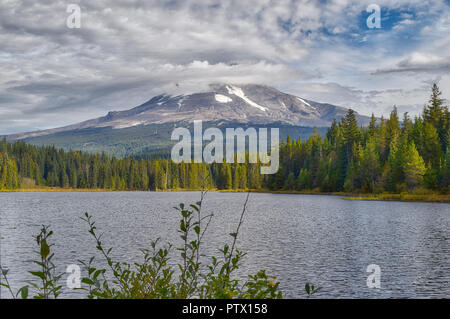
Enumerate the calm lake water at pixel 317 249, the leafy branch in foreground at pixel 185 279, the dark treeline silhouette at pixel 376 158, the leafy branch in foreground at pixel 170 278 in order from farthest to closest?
the dark treeline silhouette at pixel 376 158
the calm lake water at pixel 317 249
the leafy branch in foreground at pixel 185 279
the leafy branch in foreground at pixel 170 278

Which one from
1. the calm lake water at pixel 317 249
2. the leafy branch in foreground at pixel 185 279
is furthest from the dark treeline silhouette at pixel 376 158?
the leafy branch in foreground at pixel 185 279

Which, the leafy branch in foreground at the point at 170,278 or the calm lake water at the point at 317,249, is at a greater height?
the leafy branch in foreground at the point at 170,278

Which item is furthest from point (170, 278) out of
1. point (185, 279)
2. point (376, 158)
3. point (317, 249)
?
point (376, 158)

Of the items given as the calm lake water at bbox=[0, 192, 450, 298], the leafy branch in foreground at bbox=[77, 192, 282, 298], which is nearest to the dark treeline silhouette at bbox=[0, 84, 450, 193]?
the calm lake water at bbox=[0, 192, 450, 298]

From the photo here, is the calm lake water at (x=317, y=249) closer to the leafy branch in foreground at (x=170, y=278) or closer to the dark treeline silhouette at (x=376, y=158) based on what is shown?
the leafy branch in foreground at (x=170, y=278)

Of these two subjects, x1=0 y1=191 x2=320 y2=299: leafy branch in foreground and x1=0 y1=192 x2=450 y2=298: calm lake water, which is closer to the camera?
x1=0 y1=191 x2=320 y2=299: leafy branch in foreground

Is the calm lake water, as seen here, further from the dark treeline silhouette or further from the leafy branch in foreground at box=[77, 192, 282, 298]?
the dark treeline silhouette

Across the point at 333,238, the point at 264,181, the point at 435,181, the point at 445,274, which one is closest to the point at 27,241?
the point at 333,238

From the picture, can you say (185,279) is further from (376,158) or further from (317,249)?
(376,158)

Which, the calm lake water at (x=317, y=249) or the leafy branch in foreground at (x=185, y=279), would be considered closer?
the leafy branch in foreground at (x=185, y=279)
